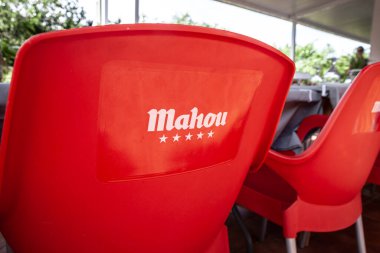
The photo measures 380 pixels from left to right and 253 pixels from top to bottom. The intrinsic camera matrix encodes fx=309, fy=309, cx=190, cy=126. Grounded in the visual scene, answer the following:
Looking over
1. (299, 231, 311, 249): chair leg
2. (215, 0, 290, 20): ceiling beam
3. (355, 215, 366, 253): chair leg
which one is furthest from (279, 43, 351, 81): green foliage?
(355, 215, 366, 253): chair leg

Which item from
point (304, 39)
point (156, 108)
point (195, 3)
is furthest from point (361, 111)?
point (304, 39)

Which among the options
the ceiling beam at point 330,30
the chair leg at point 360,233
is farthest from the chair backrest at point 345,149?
the ceiling beam at point 330,30

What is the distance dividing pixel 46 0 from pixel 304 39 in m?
7.74

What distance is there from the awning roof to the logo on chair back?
7.70 meters

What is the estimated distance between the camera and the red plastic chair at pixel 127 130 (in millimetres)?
369

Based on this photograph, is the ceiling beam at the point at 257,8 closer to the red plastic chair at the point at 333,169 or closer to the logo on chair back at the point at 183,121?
the red plastic chair at the point at 333,169

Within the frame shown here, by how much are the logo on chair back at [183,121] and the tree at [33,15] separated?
5915 mm

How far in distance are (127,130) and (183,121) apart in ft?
0.28

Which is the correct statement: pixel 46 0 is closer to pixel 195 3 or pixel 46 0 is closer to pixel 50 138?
pixel 195 3

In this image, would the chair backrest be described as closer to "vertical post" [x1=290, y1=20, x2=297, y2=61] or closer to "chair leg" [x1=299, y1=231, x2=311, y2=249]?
"chair leg" [x1=299, y1=231, x2=311, y2=249]

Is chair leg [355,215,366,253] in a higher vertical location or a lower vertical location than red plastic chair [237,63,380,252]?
lower

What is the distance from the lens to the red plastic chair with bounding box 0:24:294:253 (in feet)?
1.21

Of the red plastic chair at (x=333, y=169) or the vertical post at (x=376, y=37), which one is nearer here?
the red plastic chair at (x=333, y=169)

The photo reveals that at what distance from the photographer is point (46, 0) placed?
5.78 meters
